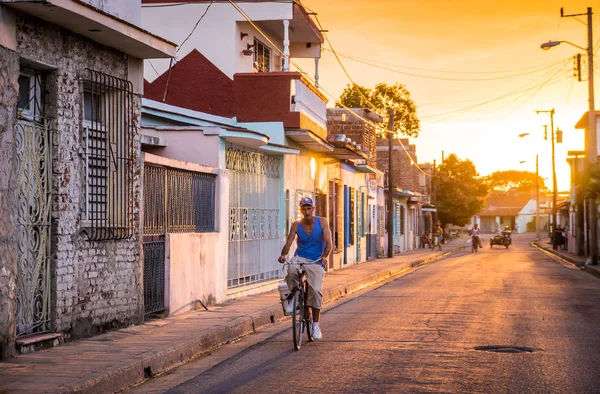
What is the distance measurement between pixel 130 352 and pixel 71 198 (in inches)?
90.1

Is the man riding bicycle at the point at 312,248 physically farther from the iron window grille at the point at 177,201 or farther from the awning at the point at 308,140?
the awning at the point at 308,140

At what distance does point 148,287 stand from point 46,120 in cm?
370

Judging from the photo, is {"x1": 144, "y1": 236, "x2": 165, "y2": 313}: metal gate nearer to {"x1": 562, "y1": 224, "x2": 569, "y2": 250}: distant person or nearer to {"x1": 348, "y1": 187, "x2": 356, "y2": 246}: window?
{"x1": 348, "y1": 187, "x2": 356, "y2": 246}: window

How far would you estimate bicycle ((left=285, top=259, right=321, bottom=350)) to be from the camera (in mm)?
11305

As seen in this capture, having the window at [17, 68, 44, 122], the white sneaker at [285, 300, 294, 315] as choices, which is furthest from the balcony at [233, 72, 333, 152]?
the window at [17, 68, 44, 122]

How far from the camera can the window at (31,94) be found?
35.2 ft

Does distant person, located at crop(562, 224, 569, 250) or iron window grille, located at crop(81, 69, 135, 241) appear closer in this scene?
iron window grille, located at crop(81, 69, 135, 241)

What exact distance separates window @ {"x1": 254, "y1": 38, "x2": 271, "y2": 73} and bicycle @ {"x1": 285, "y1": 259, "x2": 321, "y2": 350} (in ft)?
53.0

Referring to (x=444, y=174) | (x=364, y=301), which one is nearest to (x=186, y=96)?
(x=364, y=301)

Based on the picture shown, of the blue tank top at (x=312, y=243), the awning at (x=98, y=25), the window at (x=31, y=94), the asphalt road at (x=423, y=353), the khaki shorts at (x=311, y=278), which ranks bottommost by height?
the asphalt road at (x=423, y=353)

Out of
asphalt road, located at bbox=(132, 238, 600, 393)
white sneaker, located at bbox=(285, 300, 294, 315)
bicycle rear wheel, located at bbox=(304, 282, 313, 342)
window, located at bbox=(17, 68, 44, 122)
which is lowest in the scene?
asphalt road, located at bbox=(132, 238, 600, 393)

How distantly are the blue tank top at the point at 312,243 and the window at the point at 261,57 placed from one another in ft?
52.5

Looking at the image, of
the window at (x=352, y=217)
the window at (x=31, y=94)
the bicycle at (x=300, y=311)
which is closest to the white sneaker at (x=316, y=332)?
the bicycle at (x=300, y=311)

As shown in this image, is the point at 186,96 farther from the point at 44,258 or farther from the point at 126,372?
the point at 126,372
